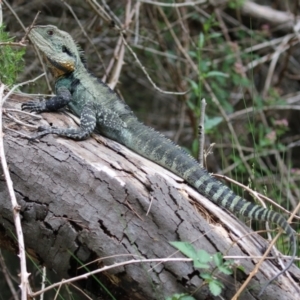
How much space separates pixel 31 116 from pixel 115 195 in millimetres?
832

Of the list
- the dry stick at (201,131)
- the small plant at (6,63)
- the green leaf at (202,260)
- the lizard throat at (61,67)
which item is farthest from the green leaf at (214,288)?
the lizard throat at (61,67)

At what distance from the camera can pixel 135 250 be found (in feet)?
9.59

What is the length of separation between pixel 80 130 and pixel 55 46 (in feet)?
3.11

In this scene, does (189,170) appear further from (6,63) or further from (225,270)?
(6,63)

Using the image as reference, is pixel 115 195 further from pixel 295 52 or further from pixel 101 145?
pixel 295 52

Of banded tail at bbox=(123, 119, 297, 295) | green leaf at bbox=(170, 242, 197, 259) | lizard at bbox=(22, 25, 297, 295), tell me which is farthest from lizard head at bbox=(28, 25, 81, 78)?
green leaf at bbox=(170, 242, 197, 259)

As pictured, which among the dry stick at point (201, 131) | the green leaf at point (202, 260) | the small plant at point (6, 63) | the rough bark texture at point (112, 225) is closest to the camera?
the green leaf at point (202, 260)

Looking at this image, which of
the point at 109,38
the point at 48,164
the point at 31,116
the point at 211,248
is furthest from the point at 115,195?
the point at 109,38

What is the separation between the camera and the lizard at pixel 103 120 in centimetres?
334

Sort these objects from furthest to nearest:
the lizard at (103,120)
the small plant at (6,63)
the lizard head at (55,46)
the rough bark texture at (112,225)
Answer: the lizard head at (55,46) < the small plant at (6,63) < the lizard at (103,120) < the rough bark texture at (112,225)

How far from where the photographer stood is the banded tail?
319 centimetres

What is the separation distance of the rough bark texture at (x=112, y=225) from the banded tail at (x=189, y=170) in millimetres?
171

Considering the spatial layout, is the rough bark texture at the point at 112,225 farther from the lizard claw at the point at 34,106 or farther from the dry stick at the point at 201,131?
the dry stick at the point at 201,131

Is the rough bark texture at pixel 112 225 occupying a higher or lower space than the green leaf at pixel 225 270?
lower
